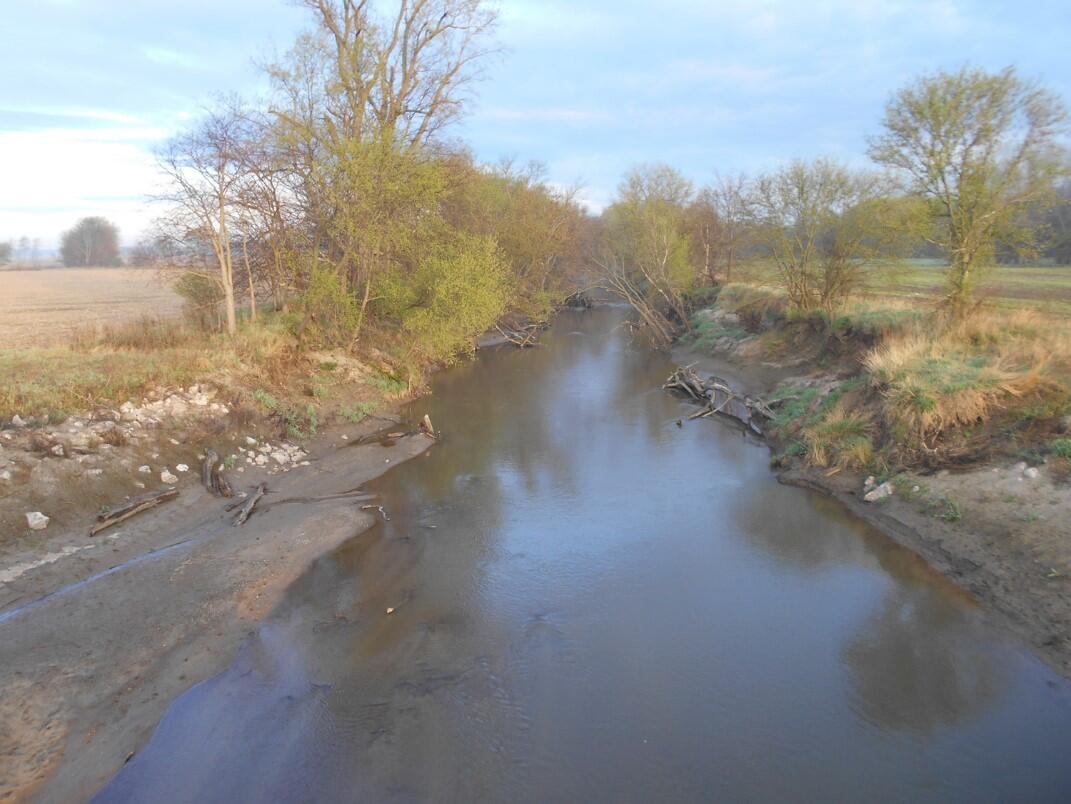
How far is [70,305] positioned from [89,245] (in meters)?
66.4

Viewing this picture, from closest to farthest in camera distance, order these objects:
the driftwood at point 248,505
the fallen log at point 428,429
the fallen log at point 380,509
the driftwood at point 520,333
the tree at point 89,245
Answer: the driftwood at point 248,505 → the fallen log at point 380,509 → the fallen log at point 428,429 → the driftwood at point 520,333 → the tree at point 89,245

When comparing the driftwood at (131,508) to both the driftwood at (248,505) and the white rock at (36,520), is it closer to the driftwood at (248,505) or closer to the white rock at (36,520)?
the white rock at (36,520)

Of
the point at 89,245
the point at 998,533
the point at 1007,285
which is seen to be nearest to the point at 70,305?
the point at 998,533

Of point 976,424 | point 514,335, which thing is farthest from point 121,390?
point 514,335

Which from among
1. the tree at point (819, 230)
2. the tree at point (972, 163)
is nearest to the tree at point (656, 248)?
the tree at point (819, 230)

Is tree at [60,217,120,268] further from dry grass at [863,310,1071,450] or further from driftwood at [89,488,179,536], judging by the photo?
dry grass at [863,310,1071,450]

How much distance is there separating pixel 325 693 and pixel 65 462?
764 cm

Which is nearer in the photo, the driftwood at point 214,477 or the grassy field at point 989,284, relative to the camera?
the driftwood at point 214,477

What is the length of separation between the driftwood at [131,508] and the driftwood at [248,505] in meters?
1.33

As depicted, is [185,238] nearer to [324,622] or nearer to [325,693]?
[324,622]

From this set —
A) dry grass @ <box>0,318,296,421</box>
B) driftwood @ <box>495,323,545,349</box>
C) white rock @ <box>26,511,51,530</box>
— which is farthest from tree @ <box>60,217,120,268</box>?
white rock @ <box>26,511,51,530</box>

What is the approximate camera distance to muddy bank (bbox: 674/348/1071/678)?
31.1 feet

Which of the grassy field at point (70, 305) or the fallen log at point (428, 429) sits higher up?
the grassy field at point (70, 305)

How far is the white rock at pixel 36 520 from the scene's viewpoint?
10648 millimetres
